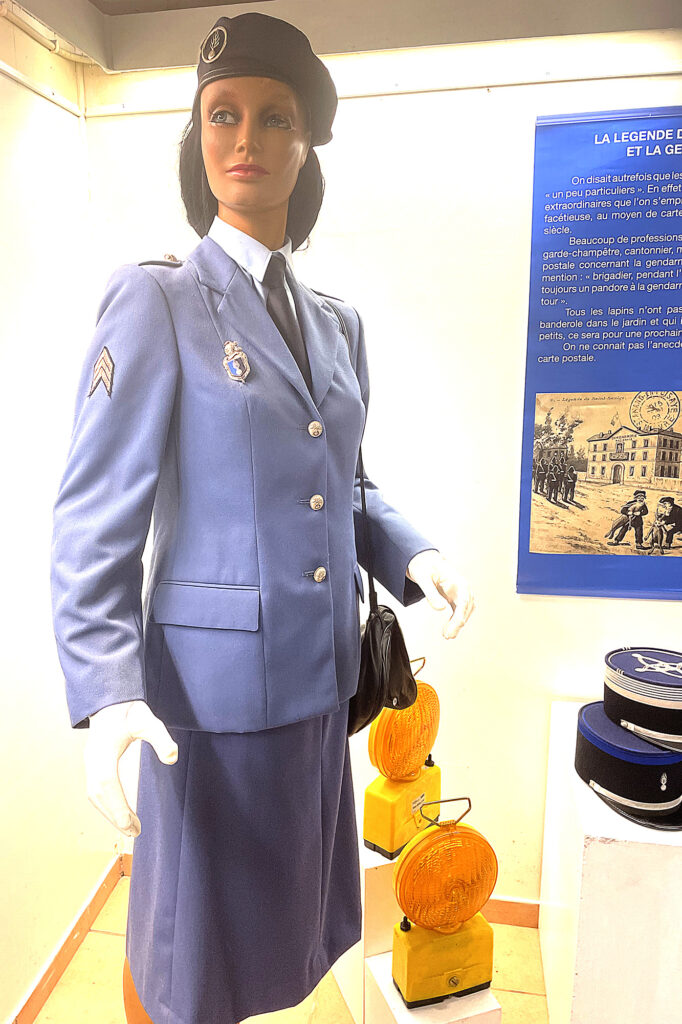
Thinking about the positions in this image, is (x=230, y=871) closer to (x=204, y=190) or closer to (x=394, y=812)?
(x=394, y=812)

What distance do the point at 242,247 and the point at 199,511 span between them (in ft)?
1.26

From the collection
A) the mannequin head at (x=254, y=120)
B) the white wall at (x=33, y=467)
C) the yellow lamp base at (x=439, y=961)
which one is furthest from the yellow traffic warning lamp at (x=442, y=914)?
the mannequin head at (x=254, y=120)

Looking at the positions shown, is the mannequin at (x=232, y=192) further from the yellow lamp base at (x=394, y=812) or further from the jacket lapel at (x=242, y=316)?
the yellow lamp base at (x=394, y=812)

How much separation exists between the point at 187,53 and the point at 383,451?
3.20 feet

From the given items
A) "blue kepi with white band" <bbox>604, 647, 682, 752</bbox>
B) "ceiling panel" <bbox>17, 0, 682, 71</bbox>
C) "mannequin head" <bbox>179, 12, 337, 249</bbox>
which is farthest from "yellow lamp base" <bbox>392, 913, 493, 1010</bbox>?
"ceiling panel" <bbox>17, 0, 682, 71</bbox>

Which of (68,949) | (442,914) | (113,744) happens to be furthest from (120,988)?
(113,744)

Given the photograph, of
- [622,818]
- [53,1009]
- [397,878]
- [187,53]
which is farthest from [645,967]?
[187,53]

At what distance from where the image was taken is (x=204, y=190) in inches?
47.0

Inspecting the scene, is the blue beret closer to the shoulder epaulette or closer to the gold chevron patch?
the shoulder epaulette

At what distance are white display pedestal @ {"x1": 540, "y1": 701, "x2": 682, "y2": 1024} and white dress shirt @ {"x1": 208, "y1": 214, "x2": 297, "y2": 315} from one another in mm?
1266

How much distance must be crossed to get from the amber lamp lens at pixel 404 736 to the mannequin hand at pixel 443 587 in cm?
43

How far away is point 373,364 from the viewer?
1938 millimetres

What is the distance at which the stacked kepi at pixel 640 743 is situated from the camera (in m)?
1.66

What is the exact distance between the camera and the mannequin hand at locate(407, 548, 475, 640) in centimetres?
137
